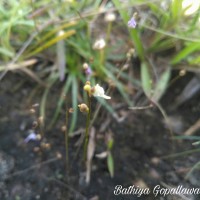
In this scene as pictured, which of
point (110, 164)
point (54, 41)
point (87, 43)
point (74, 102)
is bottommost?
point (110, 164)

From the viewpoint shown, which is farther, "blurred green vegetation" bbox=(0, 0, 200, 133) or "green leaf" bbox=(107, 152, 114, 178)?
"blurred green vegetation" bbox=(0, 0, 200, 133)

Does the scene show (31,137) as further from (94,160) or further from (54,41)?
(54,41)

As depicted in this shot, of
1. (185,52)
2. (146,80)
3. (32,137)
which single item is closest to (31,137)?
(32,137)

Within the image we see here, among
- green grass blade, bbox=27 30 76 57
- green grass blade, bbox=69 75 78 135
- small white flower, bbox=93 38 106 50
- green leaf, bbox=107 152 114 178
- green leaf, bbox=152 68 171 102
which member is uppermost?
green grass blade, bbox=27 30 76 57

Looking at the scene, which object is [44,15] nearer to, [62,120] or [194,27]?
[62,120]

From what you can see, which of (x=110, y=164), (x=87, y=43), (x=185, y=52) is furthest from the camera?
(x=87, y=43)

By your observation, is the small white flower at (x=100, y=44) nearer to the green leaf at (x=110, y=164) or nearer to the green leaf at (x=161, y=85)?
the green leaf at (x=161, y=85)

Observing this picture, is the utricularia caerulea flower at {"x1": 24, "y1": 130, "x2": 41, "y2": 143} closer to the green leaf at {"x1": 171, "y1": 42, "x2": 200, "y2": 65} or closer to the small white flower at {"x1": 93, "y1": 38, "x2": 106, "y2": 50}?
the small white flower at {"x1": 93, "y1": 38, "x2": 106, "y2": 50}

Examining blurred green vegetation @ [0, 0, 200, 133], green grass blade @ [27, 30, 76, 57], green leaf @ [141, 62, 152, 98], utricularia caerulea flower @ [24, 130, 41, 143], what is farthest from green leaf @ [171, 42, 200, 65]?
utricularia caerulea flower @ [24, 130, 41, 143]

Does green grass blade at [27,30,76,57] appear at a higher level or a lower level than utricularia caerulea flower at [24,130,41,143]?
higher

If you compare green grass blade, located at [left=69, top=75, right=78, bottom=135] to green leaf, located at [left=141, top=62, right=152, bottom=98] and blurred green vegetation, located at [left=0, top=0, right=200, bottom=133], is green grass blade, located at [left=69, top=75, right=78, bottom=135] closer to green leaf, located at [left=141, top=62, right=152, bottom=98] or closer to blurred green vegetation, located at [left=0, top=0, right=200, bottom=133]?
blurred green vegetation, located at [left=0, top=0, right=200, bottom=133]
